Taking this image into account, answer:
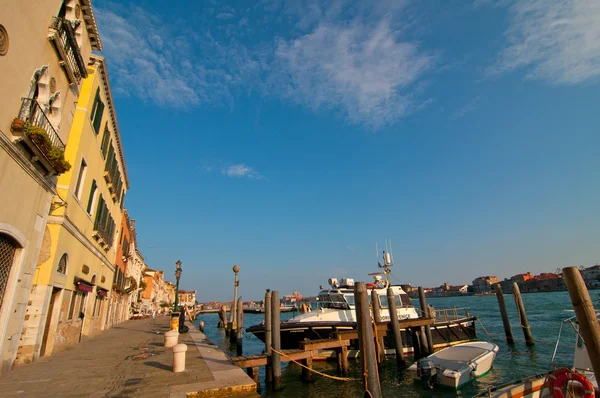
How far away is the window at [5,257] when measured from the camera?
26.8 ft

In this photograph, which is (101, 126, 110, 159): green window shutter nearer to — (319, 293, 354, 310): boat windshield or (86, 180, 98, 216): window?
(86, 180, 98, 216): window

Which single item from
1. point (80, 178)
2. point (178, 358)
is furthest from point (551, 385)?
point (80, 178)

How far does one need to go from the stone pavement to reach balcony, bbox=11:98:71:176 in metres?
5.69

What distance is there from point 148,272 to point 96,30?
187ft

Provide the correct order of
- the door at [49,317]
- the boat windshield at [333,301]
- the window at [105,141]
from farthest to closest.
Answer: the boat windshield at [333,301], the window at [105,141], the door at [49,317]

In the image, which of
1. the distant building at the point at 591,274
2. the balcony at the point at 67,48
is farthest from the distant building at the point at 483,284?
the balcony at the point at 67,48

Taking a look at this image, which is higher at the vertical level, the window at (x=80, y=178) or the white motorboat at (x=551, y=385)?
the window at (x=80, y=178)

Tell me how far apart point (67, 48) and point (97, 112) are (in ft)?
18.4

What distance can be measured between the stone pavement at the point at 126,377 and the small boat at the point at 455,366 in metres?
7.54

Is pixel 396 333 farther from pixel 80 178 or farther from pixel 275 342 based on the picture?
pixel 80 178

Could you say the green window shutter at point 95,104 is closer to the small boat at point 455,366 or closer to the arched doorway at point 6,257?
the arched doorway at point 6,257

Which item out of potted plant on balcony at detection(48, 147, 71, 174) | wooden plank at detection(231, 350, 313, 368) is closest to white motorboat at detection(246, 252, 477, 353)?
wooden plank at detection(231, 350, 313, 368)

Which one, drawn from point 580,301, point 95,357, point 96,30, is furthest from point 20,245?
point 580,301

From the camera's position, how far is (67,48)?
417 inches
